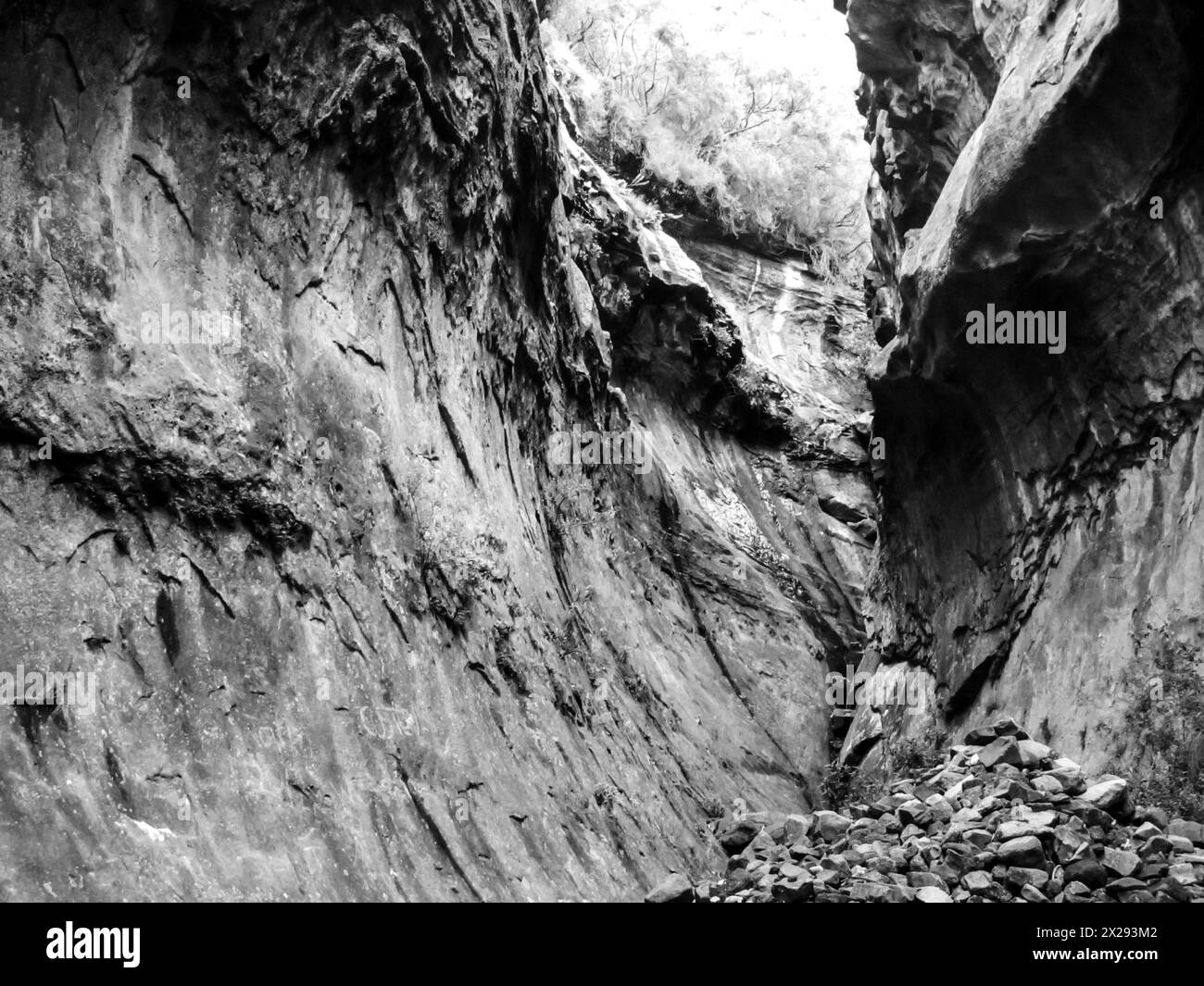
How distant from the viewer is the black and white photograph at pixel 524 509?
27.3ft

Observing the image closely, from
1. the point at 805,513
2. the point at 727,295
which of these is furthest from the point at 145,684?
the point at 727,295

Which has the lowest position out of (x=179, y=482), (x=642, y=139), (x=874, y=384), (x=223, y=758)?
(x=223, y=758)

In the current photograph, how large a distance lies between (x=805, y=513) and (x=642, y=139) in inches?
402

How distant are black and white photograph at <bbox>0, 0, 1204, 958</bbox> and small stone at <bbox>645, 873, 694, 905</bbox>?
33 mm

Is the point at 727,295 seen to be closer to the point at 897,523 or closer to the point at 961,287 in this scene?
the point at 897,523

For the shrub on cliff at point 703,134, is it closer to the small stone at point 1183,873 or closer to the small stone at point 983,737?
the small stone at point 983,737

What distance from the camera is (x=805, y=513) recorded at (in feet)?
74.9

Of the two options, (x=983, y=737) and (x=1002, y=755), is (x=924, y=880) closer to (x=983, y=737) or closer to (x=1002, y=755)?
(x=1002, y=755)

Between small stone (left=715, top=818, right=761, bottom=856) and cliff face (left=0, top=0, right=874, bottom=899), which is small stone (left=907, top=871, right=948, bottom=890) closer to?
cliff face (left=0, top=0, right=874, bottom=899)

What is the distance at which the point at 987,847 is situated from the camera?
934 centimetres

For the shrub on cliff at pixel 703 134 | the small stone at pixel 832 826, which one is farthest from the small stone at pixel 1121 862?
the shrub on cliff at pixel 703 134

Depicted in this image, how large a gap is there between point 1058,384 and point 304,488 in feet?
32.7

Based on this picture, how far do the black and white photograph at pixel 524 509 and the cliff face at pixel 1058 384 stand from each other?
6 cm

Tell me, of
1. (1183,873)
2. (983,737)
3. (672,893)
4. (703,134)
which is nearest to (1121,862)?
(1183,873)
